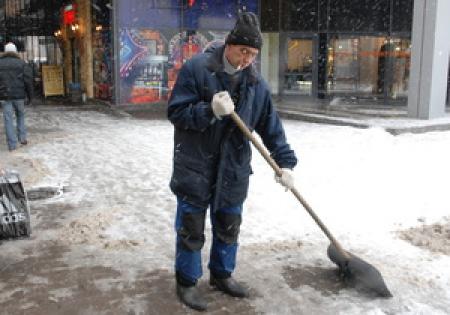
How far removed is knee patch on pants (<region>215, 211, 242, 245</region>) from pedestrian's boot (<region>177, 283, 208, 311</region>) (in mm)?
385

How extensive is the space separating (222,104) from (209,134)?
35 cm

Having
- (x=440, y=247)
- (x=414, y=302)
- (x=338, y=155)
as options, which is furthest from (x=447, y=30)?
(x=414, y=302)

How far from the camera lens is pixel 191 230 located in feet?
12.1

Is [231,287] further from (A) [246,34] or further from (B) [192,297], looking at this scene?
(A) [246,34]

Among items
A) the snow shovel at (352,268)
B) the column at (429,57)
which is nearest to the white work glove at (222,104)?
the snow shovel at (352,268)

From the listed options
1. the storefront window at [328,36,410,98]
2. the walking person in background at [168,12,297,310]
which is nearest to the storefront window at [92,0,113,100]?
the storefront window at [328,36,410,98]

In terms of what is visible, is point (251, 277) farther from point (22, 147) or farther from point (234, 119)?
point (22, 147)

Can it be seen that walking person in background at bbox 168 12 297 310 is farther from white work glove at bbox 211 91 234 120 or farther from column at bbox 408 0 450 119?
column at bbox 408 0 450 119

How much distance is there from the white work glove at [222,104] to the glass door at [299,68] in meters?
15.4

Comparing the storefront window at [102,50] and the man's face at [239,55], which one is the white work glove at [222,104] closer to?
the man's face at [239,55]

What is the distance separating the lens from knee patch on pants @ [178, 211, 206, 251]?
3680 millimetres

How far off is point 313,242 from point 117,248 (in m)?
1.70

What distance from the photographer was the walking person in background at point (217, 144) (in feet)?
11.5

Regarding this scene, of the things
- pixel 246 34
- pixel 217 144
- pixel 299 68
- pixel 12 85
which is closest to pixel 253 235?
pixel 217 144
